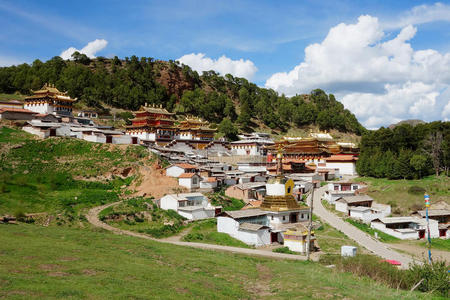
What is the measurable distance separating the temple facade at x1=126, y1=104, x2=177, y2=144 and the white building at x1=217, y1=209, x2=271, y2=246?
40081mm

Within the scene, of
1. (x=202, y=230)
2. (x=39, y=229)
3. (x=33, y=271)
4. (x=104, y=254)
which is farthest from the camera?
(x=202, y=230)

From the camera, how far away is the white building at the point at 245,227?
34.3 m

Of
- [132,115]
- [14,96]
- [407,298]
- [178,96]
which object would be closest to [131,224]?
[407,298]

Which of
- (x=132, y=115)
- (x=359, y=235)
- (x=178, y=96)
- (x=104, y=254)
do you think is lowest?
(x=359, y=235)

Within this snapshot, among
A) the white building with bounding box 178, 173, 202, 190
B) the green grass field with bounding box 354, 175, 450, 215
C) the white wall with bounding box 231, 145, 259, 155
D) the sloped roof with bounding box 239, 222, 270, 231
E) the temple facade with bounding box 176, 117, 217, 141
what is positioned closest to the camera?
the sloped roof with bounding box 239, 222, 270, 231

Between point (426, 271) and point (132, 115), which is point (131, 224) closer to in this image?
point (426, 271)

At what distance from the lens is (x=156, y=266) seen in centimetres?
2047

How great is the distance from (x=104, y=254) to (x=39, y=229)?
9.37 metres

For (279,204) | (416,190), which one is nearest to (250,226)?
(279,204)

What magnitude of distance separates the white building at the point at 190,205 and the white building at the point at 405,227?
19.7m

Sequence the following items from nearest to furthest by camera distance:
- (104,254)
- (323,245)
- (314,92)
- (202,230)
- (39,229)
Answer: (104,254)
(39,229)
(323,245)
(202,230)
(314,92)

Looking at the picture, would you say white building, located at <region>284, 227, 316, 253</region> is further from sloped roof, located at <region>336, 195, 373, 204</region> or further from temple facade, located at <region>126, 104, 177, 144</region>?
temple facade, located at <region>126, 104, 177, 144</region>

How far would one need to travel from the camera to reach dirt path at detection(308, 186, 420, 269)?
33000mm

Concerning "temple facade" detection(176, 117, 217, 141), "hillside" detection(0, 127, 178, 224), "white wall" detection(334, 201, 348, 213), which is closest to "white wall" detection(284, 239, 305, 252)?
"white wall" detection(334, 201, 348, 213)
